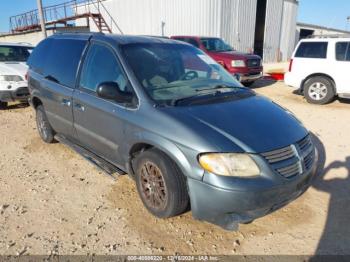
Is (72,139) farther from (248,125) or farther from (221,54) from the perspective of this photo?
(221,54)

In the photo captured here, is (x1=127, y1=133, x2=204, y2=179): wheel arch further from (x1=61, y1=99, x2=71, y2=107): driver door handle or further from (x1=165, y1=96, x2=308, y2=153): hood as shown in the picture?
(x1=61, y1=99, x2=71, y2=107): driver door handle

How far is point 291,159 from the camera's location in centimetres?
255

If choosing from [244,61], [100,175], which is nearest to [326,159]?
[100,175]

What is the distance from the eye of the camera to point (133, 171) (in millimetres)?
3217

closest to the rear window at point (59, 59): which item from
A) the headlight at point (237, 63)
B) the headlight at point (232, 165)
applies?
the headlight at point (232, 165)

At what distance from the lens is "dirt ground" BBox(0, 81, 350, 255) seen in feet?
8.68

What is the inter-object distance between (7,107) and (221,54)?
7.17 meters

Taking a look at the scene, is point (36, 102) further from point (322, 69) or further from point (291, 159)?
point (322, 69)

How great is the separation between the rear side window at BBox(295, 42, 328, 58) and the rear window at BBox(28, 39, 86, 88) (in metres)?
6.84

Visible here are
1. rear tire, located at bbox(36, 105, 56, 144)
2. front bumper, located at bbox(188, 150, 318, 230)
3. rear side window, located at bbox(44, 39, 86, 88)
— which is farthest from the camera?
rear tire, located at bbox(36, 105, 56, 144)

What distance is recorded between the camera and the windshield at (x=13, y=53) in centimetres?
852

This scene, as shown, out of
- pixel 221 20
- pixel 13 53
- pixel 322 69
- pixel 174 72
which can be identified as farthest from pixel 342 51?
pixel 221 20

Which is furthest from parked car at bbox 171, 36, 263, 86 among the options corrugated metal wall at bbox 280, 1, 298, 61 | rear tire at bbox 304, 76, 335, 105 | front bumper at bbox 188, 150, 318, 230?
corrugated metal wall at bbox 280, 1, 298, 61

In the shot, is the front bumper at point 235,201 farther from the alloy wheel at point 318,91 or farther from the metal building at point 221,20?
the metal building at point 221,20
